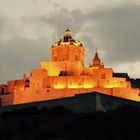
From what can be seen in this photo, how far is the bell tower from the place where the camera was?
85625mm

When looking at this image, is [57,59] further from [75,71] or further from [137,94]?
[137,94]

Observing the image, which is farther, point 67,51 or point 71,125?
point 67,51

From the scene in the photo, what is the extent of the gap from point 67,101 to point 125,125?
943 centimetres

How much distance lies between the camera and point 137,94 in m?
79.9

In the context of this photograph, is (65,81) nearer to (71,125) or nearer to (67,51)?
(67,51)

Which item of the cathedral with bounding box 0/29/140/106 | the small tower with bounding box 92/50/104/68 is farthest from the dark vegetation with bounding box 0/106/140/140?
the small tower with bounding box 92/50/104/68

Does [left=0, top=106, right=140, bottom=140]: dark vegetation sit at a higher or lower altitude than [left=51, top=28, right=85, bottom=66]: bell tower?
lower

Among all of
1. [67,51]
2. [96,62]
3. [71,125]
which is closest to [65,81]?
[67,51]

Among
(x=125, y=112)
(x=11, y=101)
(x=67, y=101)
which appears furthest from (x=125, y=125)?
(x=11, y=101)

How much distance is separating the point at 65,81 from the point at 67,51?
5.68 metres

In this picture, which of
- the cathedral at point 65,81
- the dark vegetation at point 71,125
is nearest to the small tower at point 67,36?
the cathedral at point 65,81

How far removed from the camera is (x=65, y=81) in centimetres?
8144

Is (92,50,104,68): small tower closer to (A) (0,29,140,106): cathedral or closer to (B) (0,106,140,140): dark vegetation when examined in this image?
(A) (0,29,140,106): cathedral

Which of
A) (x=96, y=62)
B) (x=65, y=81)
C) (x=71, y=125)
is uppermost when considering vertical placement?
(x=96, y=62)
